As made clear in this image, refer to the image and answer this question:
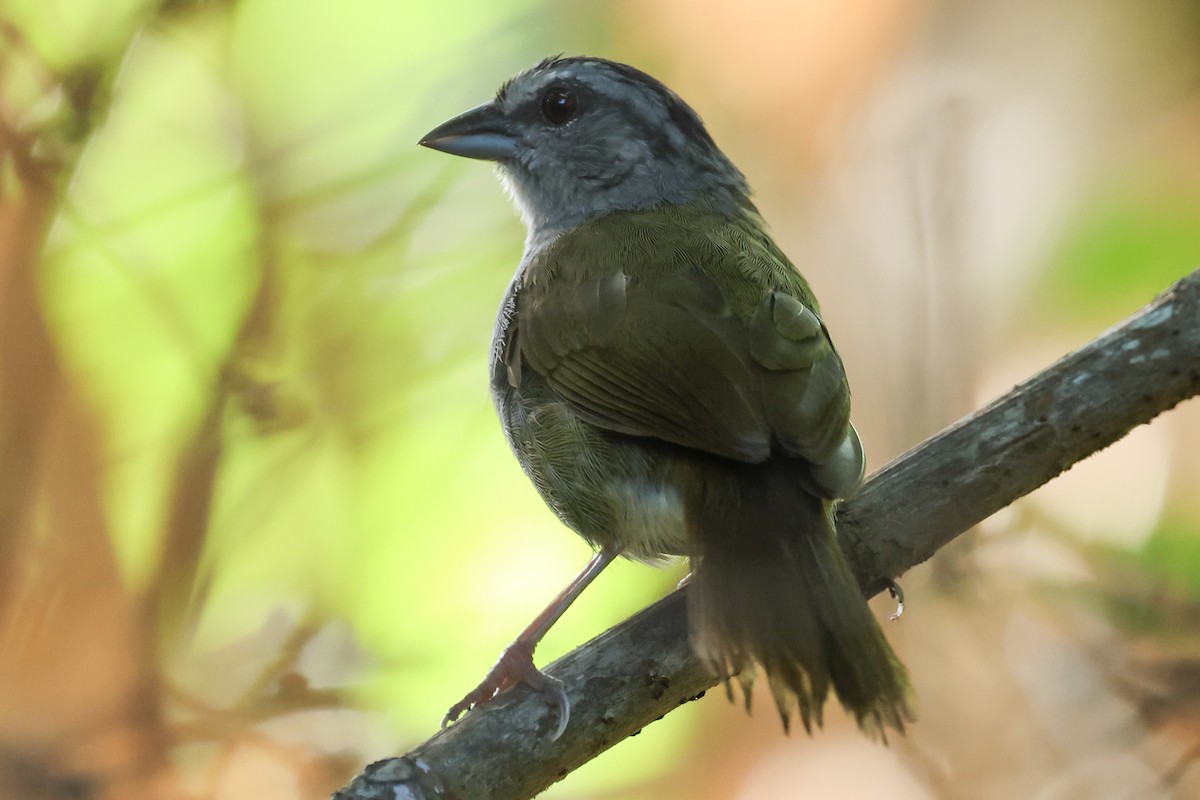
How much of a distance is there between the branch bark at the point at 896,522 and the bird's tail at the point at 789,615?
0.22m

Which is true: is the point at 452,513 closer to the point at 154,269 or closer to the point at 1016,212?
the point at 154,269

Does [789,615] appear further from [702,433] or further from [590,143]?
[590,143]

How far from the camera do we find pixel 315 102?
9.82 ft

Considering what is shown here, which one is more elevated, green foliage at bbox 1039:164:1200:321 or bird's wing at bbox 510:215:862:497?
green foliage at bbox 1039:164:1200:321

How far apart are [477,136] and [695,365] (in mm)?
1157

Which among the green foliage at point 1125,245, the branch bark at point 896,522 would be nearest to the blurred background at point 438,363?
the green foliage at point 1125,245

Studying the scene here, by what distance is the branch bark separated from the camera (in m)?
1.80

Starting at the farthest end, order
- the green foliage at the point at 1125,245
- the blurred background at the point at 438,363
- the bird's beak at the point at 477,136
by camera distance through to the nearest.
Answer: the green foliage at the point at 1125,245, the bird's beak at the point at 477,136, the blurred background at the point at 438,363

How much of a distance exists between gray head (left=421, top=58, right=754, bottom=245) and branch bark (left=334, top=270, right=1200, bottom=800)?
97 cm

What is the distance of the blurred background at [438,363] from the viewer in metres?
2.61

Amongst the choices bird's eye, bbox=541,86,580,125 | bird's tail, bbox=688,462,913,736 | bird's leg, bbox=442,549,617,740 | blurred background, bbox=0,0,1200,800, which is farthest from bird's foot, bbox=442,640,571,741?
bird's eye, bbox=541,86,580,125

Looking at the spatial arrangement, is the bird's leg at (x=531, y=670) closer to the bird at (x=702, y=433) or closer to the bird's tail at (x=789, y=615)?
the bird at (x=702, y=433)

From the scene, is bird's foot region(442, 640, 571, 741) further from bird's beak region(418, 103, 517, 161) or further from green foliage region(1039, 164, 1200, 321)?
green foliage region(1039, 164, 1200, 321)

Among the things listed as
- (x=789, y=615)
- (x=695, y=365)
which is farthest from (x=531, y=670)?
(x=695, y=365)
